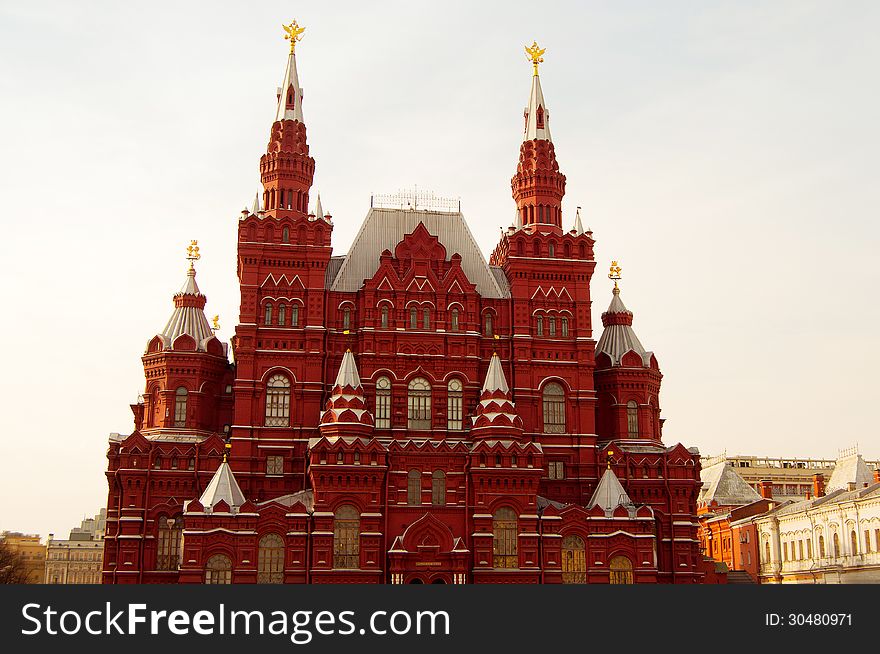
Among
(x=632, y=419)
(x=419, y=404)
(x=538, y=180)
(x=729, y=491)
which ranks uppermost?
(x=538, y=180)

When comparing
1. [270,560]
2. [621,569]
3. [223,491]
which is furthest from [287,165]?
[621,569]

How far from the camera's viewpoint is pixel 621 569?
6500 cm

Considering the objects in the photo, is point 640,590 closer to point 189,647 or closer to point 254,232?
point 189,647

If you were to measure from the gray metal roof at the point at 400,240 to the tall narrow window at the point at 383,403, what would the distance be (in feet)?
23.3

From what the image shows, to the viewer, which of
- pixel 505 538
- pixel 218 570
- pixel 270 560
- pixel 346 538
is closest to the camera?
pixel 218 570

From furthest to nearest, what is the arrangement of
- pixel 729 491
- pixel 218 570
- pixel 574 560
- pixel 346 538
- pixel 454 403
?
pixel 729 491, pixel 454 403, pixel 574 560, pixel 346 538, pixel 218 570

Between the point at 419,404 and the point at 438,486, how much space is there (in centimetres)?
638

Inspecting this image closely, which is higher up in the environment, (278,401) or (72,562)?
(278,401)

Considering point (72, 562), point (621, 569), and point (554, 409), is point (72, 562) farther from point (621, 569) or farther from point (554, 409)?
point (621, 569)

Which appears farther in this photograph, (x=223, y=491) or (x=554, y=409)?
(x=554, y=409)

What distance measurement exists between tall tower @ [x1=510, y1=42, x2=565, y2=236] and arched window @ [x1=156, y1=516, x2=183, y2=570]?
31.2 metres

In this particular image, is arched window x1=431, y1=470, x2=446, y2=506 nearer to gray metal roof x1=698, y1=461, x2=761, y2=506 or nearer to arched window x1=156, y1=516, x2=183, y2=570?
arched window x1=156, y1=516, x2=183, y2=570

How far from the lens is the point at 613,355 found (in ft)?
247

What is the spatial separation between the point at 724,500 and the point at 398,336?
53.7m
